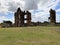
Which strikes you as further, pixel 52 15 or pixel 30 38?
pixel 52 15

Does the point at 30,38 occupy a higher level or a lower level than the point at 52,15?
lower

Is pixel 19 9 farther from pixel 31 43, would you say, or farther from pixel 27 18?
pixel 31 43

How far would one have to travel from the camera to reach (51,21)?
70562 mm

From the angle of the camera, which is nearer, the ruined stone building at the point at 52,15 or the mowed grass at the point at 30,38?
the mowed grass at the point at 30,38

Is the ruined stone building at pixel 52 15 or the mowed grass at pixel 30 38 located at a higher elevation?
the ruined stone building at pixel 52 15

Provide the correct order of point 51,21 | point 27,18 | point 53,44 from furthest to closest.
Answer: point 27,18, point 51,21, point 53,44

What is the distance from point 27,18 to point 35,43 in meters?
57.5

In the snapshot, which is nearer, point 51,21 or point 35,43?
point 35,43

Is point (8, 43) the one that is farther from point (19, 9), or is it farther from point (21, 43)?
point (19, 9)

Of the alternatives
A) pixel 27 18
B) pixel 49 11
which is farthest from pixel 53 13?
pixel 27 18

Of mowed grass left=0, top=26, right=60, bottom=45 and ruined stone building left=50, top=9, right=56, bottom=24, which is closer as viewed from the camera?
mowed grass left=0, top=26, right=60, bottom=45

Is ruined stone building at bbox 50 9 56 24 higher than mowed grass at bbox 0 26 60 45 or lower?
higher

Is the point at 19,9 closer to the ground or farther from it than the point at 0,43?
farther from it

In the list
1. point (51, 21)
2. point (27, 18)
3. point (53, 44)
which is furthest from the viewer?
point (27, 18)
